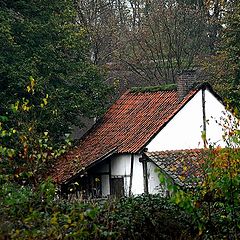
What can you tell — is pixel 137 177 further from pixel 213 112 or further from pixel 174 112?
pixel 213 112

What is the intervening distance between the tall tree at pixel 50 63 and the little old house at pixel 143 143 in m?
1.49

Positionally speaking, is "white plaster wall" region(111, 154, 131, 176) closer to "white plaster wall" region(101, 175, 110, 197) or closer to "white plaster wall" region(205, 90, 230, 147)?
"white plaster wall" region(101, 175, 110, 197)

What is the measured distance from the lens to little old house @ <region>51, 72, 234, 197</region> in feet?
85.0

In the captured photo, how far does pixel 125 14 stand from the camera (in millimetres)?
48188

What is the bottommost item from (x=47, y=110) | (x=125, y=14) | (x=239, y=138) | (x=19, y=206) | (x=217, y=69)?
(x=19, y=206)

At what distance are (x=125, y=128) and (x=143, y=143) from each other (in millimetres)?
2661

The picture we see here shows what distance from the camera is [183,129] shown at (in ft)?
90.9

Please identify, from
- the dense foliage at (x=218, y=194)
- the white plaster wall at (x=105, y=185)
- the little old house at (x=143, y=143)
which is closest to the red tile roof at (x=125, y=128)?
the little old house at (x=143, y=143)

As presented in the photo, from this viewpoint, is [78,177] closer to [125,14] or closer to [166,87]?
[166,87]

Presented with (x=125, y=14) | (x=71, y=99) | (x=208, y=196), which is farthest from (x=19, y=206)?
(x=125, y=14)

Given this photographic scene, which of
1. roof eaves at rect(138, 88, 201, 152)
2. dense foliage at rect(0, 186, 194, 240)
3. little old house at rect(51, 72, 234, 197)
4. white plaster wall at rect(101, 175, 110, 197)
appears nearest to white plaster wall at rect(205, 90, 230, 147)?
little old house at rect(51, 72, 234, 197)

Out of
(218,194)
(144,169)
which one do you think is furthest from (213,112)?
(218,194)

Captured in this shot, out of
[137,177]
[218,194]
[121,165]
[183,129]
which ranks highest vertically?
[183,129]

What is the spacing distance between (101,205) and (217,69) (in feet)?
→ 84.1
